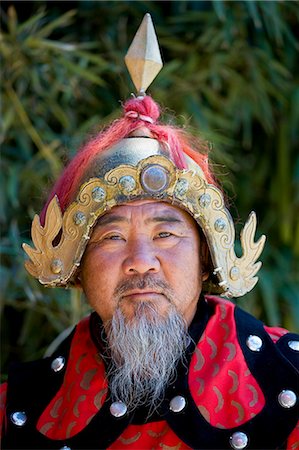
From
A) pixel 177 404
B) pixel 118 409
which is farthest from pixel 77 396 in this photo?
pixel 177 404

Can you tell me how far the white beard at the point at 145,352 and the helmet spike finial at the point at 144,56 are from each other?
50 centimetres

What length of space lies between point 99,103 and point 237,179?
1.88 feet

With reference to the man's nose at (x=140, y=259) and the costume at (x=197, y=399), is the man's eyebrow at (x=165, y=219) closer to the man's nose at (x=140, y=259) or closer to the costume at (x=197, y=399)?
the man's nose at (x=140, y=259)

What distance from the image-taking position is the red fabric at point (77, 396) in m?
2.08

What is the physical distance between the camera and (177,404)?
6.61 feet

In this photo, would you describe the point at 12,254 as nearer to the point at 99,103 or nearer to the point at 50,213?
the point at 99,103

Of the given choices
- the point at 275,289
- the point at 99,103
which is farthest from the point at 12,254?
the point at 275,289

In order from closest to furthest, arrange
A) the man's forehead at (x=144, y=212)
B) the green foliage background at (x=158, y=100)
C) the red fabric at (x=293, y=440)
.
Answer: the red fabric at (x=293, y=440) < the man's forehead at (x=144, y=212) < the green foliage background at (x=158, y=100)

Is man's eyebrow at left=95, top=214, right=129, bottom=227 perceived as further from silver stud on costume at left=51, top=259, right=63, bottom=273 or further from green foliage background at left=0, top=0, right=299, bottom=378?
green foliage background at left=0, top=0, right=299, bottom=378

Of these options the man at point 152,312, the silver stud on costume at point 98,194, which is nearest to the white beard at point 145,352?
the man at point 152,312

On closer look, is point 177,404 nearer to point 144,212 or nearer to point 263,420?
point 263,420

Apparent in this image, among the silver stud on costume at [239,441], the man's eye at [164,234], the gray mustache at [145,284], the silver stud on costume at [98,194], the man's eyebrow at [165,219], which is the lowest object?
the silver stud on costume at [239,441]

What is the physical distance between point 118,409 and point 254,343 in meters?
0.31

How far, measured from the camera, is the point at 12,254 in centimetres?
317
